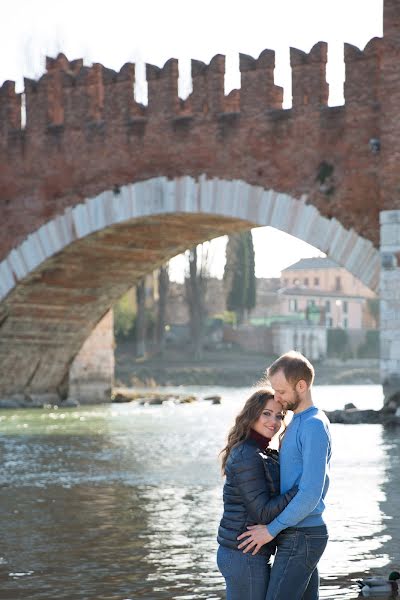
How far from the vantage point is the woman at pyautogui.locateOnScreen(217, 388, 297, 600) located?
10.7 feet

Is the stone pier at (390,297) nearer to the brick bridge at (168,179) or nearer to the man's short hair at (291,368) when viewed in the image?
the brick bridge at (168,179)

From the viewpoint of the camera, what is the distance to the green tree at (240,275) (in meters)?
43.2

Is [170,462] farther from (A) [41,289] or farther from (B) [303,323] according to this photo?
(B) [303,323]

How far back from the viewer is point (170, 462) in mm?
9992

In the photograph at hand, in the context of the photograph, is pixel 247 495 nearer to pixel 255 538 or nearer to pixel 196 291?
pixel 255 538

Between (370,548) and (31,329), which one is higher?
(31,329)

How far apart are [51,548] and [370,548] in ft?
4.69

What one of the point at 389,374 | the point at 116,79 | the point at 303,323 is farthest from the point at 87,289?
the point at 303,323

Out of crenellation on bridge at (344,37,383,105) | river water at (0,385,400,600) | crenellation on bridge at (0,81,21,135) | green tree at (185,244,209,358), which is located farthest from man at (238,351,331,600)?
green tree at (185,244,209,358)

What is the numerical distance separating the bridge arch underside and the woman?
8537mm

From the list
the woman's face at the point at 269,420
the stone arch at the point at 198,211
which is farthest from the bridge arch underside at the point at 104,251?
the woman's face at the point at 269,420

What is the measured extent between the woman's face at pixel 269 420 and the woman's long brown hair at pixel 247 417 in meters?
0.01

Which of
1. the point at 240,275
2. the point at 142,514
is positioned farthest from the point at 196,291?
the point at 142,514

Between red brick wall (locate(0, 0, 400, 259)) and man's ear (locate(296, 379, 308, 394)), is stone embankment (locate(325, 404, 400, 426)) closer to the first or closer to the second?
red brick wall (locate(0, 0, 400, 259))
